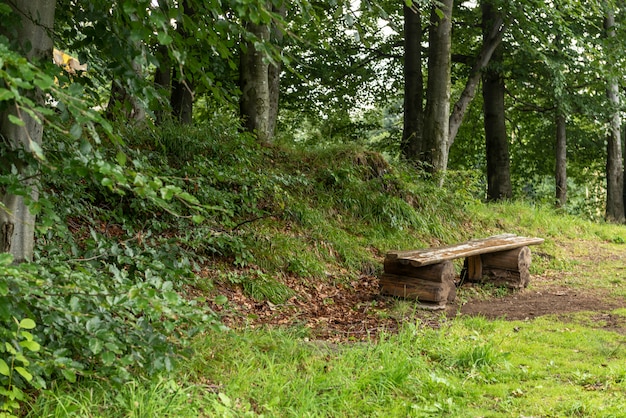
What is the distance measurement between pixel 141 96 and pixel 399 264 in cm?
410

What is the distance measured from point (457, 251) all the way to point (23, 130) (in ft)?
16.6

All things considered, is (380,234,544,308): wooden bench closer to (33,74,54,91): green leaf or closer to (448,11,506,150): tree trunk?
(33,74,54,91): green leaf

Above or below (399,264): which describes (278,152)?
above

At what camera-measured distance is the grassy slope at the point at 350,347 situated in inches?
157

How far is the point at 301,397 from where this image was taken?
4035mm

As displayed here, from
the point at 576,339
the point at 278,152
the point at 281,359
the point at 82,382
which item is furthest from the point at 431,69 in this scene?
the point at 82,382

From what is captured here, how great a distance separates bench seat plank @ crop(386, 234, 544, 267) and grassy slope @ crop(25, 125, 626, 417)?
772mm

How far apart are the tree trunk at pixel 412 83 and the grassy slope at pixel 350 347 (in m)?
2.80

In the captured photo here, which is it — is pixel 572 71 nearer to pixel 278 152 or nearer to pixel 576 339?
pixel 278 152

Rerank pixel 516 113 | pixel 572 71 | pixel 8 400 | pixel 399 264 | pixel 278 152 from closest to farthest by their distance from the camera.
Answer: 1. pixel 8 400
2. pixel 399 264
3. pixel 278 152
4. pixel 572 71
5. pixel 516 113

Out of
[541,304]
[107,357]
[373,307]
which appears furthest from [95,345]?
[541,304]

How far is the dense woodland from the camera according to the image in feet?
10.6

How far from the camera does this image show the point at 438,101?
11.5m

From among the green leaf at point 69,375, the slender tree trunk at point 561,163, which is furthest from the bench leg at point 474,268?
the slender tree trunk at point 561,163
